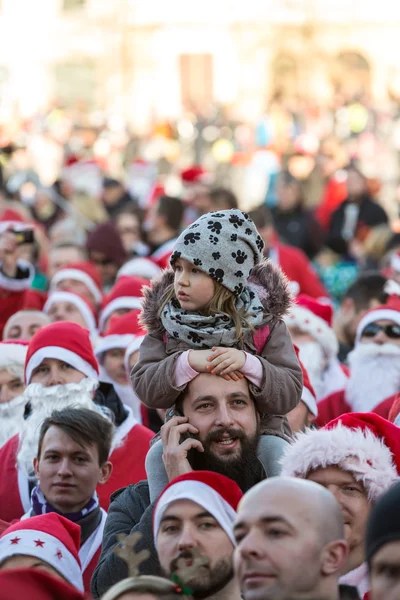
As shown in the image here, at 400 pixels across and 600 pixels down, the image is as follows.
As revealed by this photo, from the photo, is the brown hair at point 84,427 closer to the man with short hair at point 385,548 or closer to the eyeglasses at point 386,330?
the man with short hair at point 385,548

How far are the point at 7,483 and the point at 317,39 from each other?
1687 inches

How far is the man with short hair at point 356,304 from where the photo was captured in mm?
9617

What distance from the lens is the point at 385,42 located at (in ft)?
165

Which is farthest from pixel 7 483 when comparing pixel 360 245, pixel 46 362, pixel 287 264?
pixel 360 245

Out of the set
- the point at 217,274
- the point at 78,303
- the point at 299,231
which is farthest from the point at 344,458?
the point at 299,231

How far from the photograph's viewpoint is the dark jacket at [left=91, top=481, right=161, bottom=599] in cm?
517

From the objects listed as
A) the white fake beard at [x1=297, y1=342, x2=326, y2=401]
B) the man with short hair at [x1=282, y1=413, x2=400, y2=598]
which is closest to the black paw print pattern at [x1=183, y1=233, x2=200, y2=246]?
the man with short hair at [x1=282, y1=413, x2=400, y2=598]

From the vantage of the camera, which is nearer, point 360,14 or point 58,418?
point 58,418

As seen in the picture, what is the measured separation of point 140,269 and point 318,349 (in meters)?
2.84

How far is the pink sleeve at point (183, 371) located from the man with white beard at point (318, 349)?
3.21 metres

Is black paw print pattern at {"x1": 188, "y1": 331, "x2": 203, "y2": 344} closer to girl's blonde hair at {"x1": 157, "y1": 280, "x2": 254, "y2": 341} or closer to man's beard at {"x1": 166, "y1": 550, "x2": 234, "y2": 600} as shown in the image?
girl's blonde hair at {"x1": 157, "y1": 280, "x2": 254, "y2": 341}

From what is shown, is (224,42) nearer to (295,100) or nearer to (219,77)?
(219,77)

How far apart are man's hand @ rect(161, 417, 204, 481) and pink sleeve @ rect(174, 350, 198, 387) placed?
0.15m

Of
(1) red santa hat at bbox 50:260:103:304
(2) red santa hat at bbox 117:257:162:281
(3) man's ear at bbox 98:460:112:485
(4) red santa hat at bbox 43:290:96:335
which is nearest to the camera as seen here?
(3) man's ear at bbox 98:460:112:485
